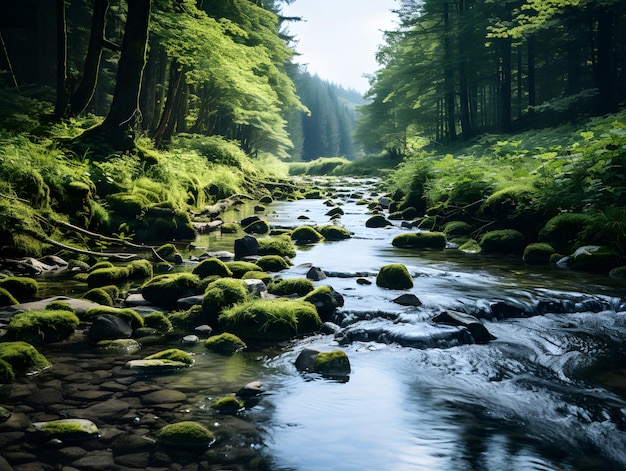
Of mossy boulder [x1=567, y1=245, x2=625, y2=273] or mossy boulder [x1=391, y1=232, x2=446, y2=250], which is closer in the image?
mossy boulder [x1=567, y1=245, x2=625, y2=273]

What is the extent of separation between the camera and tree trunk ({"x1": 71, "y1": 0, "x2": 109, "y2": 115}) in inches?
508

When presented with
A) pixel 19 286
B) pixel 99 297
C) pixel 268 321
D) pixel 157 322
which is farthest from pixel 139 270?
pixel 268 321

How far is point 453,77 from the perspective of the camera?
29828mm

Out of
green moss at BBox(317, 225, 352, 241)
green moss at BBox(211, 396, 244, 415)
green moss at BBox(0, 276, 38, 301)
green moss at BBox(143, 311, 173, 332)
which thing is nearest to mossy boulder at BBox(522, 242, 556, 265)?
green moss at BBox(317, 225, 352, 241)

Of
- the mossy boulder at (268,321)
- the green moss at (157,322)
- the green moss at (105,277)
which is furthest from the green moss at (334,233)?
the green moss at (157,322)

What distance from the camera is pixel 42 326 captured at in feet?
16.2

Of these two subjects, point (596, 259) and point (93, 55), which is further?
point (93, 55)

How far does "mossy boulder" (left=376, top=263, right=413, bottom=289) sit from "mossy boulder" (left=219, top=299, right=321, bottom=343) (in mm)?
1918

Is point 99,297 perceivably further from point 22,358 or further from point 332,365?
point 332,365

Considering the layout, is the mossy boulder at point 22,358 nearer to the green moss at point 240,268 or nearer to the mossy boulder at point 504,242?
the green moss at point 240,268

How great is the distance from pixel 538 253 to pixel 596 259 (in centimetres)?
121

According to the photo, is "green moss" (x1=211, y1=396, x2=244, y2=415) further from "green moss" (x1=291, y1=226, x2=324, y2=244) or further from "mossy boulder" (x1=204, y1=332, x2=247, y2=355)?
→ "green moss" (x1=291, y1=226, x2=324, y2=244)

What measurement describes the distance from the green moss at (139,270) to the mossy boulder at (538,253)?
6.34 metres

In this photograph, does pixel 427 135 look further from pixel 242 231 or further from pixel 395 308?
pixel 395 308
